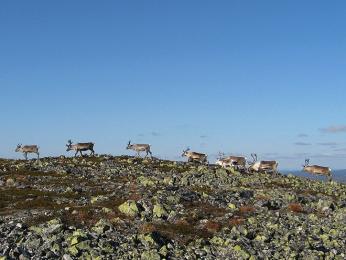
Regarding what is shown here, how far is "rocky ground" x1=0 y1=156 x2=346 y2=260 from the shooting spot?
987 inches

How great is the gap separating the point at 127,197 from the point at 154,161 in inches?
1069

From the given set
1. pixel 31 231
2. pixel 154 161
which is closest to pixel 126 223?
pixel 31 231

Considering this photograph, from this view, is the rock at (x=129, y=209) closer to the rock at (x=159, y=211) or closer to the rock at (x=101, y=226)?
the rock at (x=159, y=211)

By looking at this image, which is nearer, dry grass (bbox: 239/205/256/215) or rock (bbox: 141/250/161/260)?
rock (bbox: 141/250/161/260)

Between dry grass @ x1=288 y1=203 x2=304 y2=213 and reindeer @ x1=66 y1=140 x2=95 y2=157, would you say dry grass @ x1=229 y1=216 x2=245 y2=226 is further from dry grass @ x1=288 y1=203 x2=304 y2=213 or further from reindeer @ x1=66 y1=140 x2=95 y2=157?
reindeer @ x1=66 y1=140 x2=95 y2=157

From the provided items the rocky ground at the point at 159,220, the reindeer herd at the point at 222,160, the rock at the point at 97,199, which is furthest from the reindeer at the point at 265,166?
the rock at the point at 97,199

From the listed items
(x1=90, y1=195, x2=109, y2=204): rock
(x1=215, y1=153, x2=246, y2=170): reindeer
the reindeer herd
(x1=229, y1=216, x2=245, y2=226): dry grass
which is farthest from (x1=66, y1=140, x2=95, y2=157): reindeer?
(x1=229, y1=216, x2=245, y2=226): dry grass

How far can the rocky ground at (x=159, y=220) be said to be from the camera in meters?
25.1

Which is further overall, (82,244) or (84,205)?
(84,205)

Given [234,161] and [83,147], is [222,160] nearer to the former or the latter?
[234,161]

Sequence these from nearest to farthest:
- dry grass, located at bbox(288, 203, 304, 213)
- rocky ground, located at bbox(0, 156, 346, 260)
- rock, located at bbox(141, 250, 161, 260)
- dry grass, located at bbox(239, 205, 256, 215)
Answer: rock, located at bbox(141, 250, 161, 260) < rocky ground, located at bbox(0, 156, 346, 260) < dry grass, located at bbox(239, 205, 256, 215) < dry grass, located at bbox(288, 203, 304, 213)

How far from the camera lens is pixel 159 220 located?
30141mm

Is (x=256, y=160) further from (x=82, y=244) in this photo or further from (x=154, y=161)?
(x=82, y=244)

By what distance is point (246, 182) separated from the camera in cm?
4903
